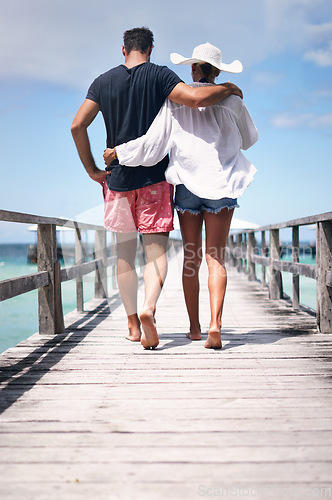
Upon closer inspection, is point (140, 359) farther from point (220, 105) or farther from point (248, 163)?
point (220, 105)

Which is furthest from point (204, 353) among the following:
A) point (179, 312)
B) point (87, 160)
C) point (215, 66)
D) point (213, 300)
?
point (179, 312)

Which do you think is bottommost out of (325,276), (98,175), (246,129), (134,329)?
(134,329)

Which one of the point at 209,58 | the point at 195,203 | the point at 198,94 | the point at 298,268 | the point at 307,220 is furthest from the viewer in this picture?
the point at 298,268

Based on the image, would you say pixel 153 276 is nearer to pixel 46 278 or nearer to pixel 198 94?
pixel 46 278

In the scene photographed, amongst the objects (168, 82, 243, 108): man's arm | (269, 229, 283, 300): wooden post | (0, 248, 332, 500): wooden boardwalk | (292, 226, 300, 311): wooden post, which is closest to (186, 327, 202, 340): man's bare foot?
(0, 248, 332, 500): wooden boardwalk

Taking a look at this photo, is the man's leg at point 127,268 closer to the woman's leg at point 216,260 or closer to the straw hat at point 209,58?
the woman's leg at point 216,260

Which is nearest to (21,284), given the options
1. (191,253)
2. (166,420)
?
(191,253)

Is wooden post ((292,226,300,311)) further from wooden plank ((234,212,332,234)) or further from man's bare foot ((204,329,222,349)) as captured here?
man's bare foot ((204,329,222,349))

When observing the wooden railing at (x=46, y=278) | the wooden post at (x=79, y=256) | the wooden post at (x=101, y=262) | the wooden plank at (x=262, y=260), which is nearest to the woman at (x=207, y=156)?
the wooden railing at (x=46, y=278)

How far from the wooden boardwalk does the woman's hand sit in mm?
1059

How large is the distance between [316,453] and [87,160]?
201 cm

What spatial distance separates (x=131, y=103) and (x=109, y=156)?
306mm

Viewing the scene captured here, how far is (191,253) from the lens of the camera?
9.37 ft

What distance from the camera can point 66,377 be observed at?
7.36 feet
